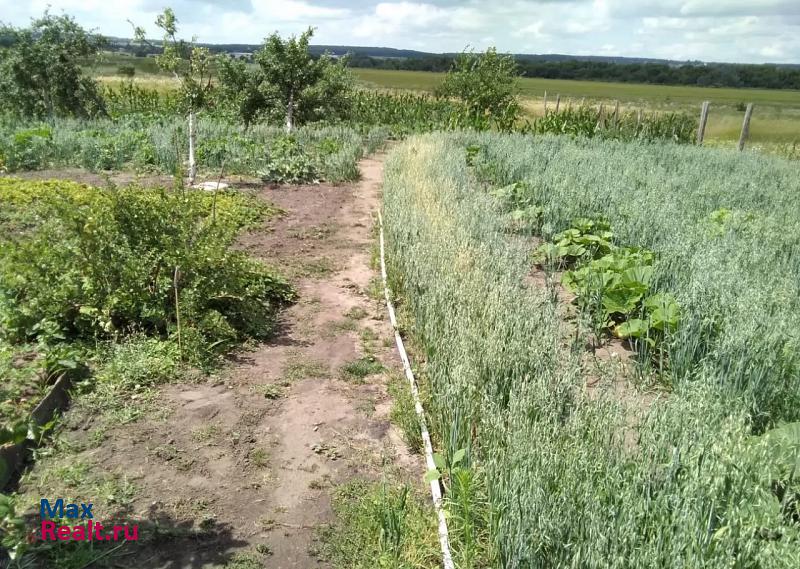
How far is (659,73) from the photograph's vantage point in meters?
93.5

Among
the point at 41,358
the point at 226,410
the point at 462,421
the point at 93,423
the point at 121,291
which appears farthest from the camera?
the point at 121,291

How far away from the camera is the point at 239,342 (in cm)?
501

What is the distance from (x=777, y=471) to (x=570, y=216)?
193 inches

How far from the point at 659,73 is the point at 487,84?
3417 inches

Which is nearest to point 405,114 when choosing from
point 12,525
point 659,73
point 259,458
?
point 259,458

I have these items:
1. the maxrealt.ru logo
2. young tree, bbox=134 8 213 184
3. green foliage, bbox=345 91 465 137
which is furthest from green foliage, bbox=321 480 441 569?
green foliage, bbox=345 91 465 137

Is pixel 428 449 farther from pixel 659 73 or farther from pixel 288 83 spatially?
pixel 659 73

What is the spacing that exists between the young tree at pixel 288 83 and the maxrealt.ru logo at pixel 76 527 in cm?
1358

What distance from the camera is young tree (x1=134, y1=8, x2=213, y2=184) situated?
9.84 metres

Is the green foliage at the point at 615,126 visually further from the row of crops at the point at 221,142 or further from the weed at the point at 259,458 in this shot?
the weed at the point at 259,458

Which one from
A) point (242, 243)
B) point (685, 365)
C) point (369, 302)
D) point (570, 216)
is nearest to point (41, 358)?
point (369, 302)

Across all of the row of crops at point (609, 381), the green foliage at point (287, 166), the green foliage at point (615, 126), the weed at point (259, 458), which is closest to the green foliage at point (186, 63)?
the green foliage at point (287, 166)

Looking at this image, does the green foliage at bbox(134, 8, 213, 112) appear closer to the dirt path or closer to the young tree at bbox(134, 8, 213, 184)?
the young tree at bbox(134, 8, 213, 184)

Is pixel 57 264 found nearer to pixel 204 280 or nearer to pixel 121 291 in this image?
pixel 121 291
